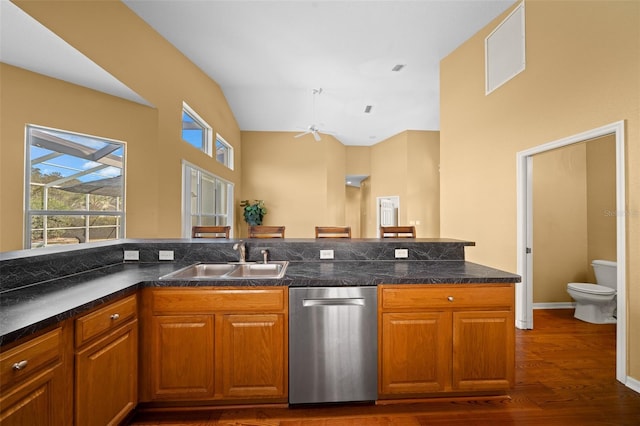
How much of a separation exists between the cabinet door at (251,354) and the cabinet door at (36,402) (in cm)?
71

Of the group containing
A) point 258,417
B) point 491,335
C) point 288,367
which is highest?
point 491,335

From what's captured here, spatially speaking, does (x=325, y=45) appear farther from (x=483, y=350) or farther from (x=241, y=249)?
(x=483, y=350)

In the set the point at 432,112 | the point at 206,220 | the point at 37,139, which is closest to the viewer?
the point at 37,139

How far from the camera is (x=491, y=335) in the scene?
5.51 feet

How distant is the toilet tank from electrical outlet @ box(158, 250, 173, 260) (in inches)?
191

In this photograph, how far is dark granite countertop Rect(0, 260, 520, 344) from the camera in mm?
1079

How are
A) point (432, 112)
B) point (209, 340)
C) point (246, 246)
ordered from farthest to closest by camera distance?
point (432, 112)
point (246, 246)
point (209, 340)

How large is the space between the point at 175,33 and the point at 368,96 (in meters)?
3.56

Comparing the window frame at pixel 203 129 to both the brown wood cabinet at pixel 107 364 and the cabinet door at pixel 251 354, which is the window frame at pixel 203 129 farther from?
the cabinet door at pixel 251 354

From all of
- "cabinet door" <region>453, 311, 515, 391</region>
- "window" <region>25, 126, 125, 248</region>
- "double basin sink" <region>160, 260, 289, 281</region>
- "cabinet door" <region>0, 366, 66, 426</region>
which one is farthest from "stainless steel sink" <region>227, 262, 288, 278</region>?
"window" <region>25, 126, 125, 248</region>

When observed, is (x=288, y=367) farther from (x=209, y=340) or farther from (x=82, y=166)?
(x=82, y=166)

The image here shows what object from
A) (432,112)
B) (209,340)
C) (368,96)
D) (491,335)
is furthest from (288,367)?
(432,112)

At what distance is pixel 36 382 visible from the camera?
99cm

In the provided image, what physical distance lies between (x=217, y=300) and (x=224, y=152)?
5530 mm
